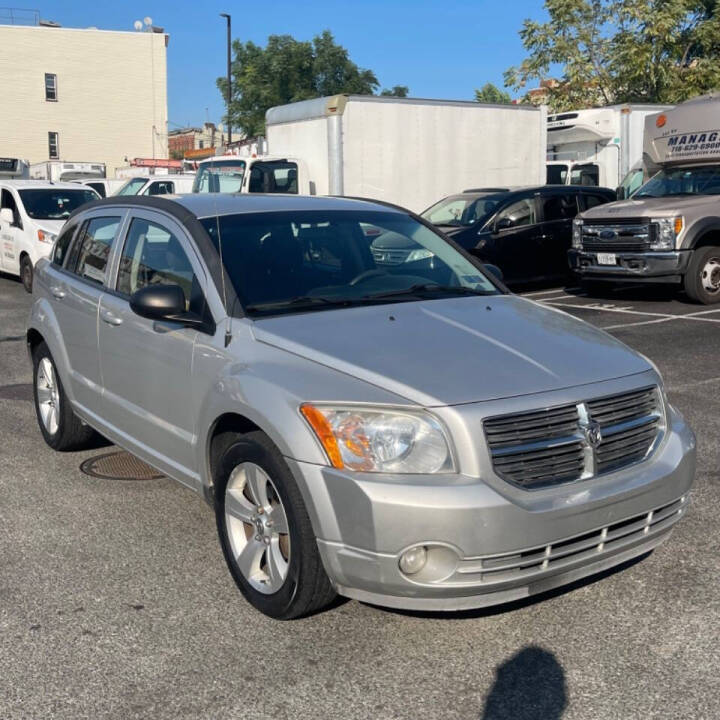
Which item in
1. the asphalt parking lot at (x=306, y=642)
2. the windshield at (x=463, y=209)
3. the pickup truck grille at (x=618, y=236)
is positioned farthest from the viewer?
the windshield at (x=463, y=209)

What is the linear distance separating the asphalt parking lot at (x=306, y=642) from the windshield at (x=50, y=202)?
11863 mm

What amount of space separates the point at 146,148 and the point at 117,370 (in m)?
52.2

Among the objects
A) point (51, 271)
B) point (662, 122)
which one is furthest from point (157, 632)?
point (662, 122)

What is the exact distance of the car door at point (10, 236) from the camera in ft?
52.1

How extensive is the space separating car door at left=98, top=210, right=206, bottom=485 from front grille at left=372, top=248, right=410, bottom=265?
93 centimetres

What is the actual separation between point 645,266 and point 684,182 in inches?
73.9

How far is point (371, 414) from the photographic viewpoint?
3459 millimetres

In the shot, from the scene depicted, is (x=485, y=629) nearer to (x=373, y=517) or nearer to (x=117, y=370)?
(x=373, y=517)

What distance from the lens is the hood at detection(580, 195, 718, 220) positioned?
41.8ft

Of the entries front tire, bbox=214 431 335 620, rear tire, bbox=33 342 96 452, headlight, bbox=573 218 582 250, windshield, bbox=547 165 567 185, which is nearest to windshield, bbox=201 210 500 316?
front tire, bbox=214 431 335 620

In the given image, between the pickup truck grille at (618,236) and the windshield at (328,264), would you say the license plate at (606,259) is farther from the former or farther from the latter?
the windshield at (328,264)

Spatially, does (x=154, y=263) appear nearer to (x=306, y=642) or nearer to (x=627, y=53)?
(x=306, y=642)

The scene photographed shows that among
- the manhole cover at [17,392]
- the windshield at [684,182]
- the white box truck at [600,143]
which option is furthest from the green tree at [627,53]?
the manhole cover at [17,392]

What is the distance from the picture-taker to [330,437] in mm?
3451
